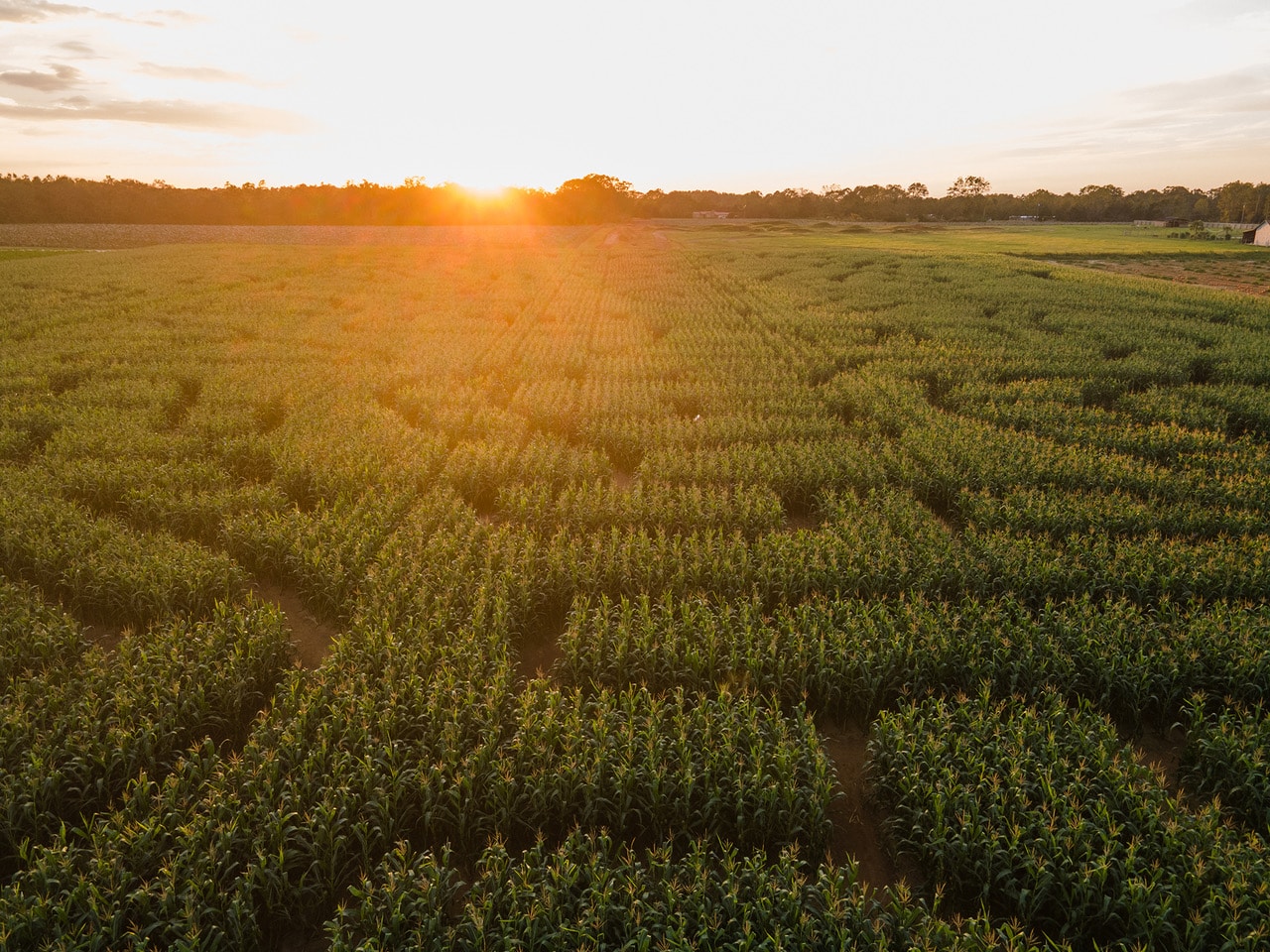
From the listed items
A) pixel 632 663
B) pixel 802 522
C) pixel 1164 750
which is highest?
pixel 802 522

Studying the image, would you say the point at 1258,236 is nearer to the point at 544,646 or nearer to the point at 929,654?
the point at 929,654

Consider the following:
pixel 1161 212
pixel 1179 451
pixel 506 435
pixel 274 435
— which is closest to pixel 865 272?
pixel 1179 451

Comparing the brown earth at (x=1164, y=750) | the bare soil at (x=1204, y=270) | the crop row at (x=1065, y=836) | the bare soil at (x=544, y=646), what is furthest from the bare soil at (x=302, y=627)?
the bare soil at (x=1204, y=270)

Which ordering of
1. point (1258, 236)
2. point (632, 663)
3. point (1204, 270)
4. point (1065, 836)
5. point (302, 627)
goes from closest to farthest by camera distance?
point (1065, 836)
point (632, 663)
point (302, 627)
point (1204, 270)
point (1258, 236)

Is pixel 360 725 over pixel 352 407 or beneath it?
beneath

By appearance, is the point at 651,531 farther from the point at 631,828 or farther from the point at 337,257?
the point at 337,257


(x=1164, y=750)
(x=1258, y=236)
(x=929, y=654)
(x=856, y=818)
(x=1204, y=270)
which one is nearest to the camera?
(x=856, y=818)

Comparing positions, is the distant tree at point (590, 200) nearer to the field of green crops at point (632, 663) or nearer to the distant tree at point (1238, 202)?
the field of green crops at point (632, 663)

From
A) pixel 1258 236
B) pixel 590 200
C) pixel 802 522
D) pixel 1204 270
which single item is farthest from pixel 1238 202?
pixel 802 522
